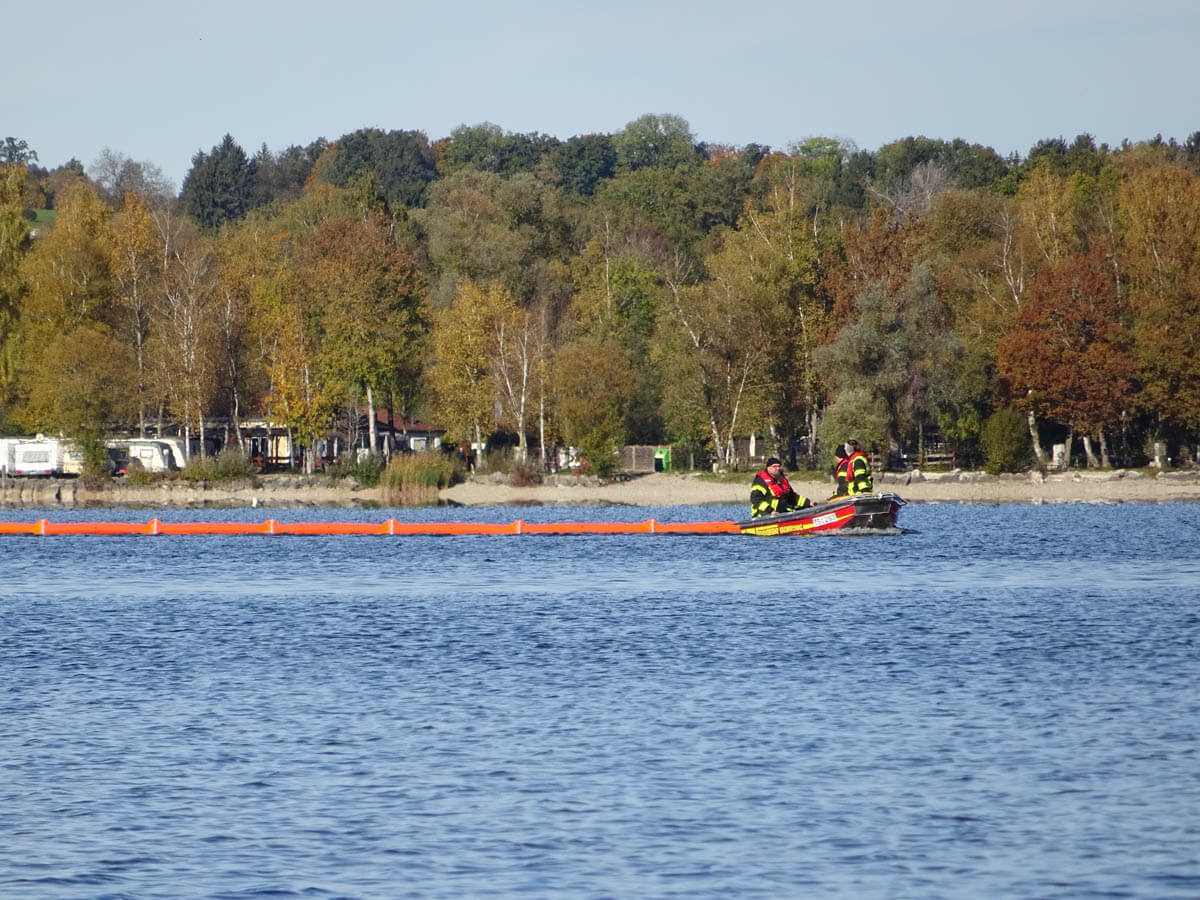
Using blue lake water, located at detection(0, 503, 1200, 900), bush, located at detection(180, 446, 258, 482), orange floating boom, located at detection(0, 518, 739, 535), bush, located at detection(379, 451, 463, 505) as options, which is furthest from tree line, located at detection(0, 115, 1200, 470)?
blue lake water, located at detection(0, 503, 1200, 900)

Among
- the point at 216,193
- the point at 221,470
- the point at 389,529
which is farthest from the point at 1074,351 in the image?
the point at 216,193

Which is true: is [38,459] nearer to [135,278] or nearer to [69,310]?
[69,310]

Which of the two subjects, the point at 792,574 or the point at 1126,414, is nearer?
the point at 792,574

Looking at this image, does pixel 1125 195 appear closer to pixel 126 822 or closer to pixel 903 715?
pixel 903 715

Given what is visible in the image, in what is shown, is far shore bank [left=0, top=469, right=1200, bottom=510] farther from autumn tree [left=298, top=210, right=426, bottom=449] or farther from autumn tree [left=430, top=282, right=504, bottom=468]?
autumn tree [left=298, top=210, right=426, bottom=449]

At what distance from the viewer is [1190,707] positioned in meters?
17.6

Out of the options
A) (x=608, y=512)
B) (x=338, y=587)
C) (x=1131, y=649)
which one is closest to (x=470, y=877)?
(x=1131, y=649)

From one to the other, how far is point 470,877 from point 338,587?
24004 mm

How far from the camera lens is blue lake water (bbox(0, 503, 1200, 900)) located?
11797 millimetres

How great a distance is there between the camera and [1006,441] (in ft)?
235

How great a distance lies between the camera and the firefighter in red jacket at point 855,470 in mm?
40219

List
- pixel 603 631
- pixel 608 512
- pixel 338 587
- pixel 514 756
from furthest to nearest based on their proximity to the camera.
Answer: pixel 608 512
pixel 338 587
pixel 603 631
pixel 514 756

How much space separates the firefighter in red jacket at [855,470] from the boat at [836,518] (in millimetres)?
323

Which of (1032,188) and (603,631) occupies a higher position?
(1032,188)
